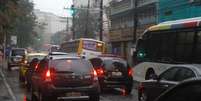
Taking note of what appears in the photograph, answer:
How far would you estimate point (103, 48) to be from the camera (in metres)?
44.8

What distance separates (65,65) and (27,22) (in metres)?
77.4

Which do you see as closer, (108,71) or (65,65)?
(65,65)

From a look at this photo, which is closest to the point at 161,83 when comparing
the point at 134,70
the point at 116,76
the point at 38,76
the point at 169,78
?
the point at 169,78

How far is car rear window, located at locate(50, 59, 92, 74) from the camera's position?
16.2m

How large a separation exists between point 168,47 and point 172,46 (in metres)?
0.41

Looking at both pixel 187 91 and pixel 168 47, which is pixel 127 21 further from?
pixel 187 91

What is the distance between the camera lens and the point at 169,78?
13.6 m

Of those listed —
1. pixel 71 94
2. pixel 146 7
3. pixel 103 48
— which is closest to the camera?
pixel 71 94

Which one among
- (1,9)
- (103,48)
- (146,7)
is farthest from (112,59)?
(146,7)

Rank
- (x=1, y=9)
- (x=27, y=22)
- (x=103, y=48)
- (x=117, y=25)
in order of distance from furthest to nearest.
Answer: (x=27, y=22) → (x=117, y=25) → (x=103, y=48) → (x=1, y=9)

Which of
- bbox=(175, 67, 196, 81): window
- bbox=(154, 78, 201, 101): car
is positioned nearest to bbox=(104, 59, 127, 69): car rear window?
bbox=(175, 67, 196, 81): window

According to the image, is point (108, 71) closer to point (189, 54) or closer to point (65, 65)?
point (189, 54)

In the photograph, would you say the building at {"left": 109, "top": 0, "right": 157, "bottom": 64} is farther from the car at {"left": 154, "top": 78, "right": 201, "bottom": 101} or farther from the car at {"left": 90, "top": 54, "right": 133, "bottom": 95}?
the car at {"left": 154, "top": 78, "right": 201, "bottom": 101}

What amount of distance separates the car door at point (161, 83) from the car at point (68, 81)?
6.14 feet
